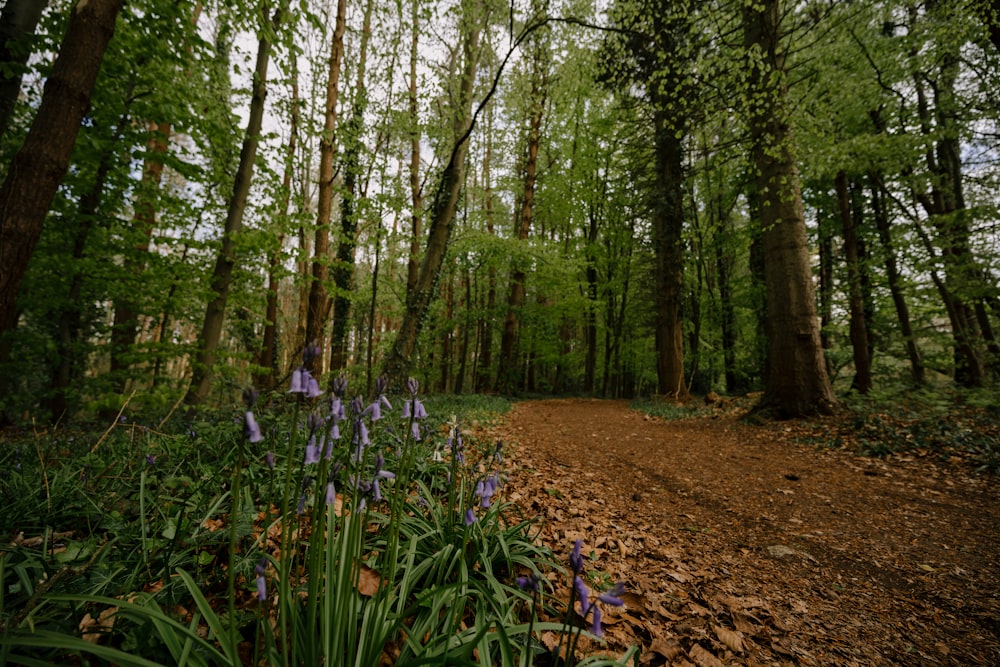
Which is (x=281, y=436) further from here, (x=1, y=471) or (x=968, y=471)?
(x=968, y=471)

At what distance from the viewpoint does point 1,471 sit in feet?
9.65

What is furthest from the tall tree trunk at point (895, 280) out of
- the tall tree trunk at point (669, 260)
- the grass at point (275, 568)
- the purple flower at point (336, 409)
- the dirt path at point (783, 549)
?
the purple flower at point (336, 409)

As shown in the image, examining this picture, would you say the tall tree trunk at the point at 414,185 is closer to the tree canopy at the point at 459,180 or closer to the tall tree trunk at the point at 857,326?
the tree canopy at the point at 459,180

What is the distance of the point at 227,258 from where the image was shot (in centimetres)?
657

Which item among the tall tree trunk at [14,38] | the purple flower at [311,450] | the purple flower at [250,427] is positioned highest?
the tall tree trunk at [14,38]

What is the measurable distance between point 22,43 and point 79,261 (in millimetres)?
2614

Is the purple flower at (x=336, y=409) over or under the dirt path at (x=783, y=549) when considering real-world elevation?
over

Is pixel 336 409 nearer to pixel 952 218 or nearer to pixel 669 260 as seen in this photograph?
pixel 952 218

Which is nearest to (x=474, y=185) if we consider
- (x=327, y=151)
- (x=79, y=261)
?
(x=327, y=151)

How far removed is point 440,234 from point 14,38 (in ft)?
17.2

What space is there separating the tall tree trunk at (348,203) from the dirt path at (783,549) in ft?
18.4

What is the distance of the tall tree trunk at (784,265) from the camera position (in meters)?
6.82

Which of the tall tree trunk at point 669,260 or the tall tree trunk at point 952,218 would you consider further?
the tall tree trunk at point 669,260

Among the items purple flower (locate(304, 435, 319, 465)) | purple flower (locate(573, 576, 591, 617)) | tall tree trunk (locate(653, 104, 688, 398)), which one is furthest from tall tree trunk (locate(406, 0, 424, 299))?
purple flower (locate(573, 576, 591, 617))
